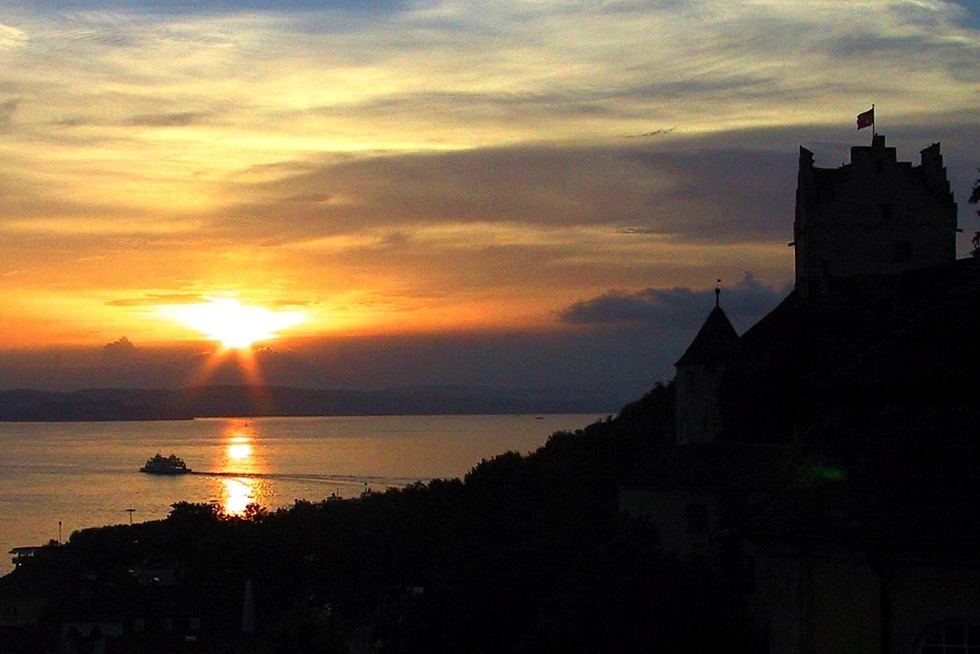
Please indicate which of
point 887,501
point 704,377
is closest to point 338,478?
point 704,377

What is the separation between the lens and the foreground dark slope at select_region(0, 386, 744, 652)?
25.8m

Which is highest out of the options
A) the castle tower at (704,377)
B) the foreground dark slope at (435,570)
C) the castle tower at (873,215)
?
the castle tower at (873,215)

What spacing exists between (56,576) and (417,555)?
23.9 m

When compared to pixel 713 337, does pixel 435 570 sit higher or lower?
lower

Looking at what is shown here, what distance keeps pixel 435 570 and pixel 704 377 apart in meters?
14.2

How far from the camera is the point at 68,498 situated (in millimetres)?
153500

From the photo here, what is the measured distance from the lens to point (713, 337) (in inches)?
1695

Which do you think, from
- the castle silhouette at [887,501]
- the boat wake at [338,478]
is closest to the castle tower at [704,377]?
the castle silhouette at [887,501]

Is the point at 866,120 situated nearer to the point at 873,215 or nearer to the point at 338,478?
the point at 873,215

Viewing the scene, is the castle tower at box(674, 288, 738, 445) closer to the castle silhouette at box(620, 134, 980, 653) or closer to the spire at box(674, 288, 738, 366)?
the spire at box(674, 288, 738, 366)

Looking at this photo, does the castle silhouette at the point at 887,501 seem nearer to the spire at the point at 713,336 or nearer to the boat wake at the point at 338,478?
the spire at the point at 713,336

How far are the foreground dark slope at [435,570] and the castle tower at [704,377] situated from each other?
2097mm

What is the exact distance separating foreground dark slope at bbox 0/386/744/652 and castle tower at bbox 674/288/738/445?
6.88 ft

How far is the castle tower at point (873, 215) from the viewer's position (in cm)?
4478
